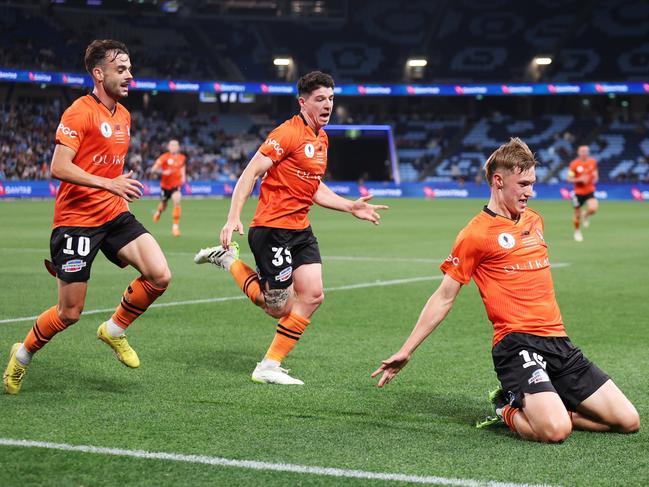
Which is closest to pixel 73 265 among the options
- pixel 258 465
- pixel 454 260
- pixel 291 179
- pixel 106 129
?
pixel 106 129

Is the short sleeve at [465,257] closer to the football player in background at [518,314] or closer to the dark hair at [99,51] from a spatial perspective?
the football player in background at [518,314]

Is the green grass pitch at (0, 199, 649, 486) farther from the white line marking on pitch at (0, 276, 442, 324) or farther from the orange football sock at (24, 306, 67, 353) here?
the orange football sock at (24, 306, 67, 353)

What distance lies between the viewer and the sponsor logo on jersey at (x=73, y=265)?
7.19 m

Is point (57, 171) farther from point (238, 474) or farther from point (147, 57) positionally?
point (147, 57)

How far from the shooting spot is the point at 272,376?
7.77 meters

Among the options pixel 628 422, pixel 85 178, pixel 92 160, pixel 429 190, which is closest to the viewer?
pixel 628 422

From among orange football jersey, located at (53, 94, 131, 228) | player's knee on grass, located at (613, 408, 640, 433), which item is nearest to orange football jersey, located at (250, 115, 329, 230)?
orange football jersey, located at (53, 94, 131, 228)

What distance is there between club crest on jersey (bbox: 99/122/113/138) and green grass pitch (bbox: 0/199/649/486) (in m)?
1.88

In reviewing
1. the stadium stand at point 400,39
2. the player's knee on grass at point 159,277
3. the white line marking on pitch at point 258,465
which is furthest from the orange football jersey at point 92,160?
the stadium stand at point 400,39

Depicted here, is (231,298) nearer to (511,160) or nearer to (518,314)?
(518,314)

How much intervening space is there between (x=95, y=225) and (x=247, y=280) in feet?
5.38

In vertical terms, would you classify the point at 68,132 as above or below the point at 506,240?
above

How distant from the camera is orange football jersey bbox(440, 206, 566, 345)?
20.6ft

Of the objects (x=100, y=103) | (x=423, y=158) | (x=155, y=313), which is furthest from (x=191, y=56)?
(x=100, y=103)
